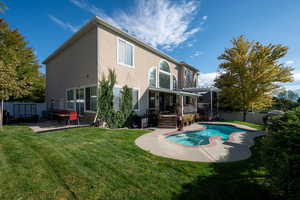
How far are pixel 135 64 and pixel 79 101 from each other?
619 cm

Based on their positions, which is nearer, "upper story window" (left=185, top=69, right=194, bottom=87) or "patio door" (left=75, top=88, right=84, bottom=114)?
"patio door" (left=75, top=88, right=84, bottom=114)

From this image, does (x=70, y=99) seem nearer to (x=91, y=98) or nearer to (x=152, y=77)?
(x=91, y=98)

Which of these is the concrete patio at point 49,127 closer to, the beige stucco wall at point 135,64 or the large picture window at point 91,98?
the large picture window at point 91,98

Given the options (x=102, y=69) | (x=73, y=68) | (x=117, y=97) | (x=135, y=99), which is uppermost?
(x=73, y=68)

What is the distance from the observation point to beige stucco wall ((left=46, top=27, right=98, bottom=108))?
31.0 ft

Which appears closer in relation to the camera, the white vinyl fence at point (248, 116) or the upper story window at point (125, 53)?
the upper story window at point (125, 53)

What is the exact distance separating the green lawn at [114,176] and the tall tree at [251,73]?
13.8 metres

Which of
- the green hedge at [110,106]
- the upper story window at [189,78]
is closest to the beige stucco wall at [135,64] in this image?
the green hedge at [110,106]

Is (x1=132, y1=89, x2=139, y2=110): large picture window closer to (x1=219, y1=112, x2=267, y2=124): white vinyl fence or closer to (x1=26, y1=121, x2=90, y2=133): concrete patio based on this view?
(x1=26, y1=121, x2=90, y2=133): concrete patio

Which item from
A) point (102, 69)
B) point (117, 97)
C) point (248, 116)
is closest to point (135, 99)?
point (117, 97)

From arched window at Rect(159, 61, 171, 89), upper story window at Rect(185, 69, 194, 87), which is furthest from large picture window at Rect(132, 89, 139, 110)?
upper story window at Rect(185, 69, 194, 87)

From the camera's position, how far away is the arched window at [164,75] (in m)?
14.9

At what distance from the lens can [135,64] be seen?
1152cm

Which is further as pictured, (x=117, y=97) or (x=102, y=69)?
(x=117, y=97)
